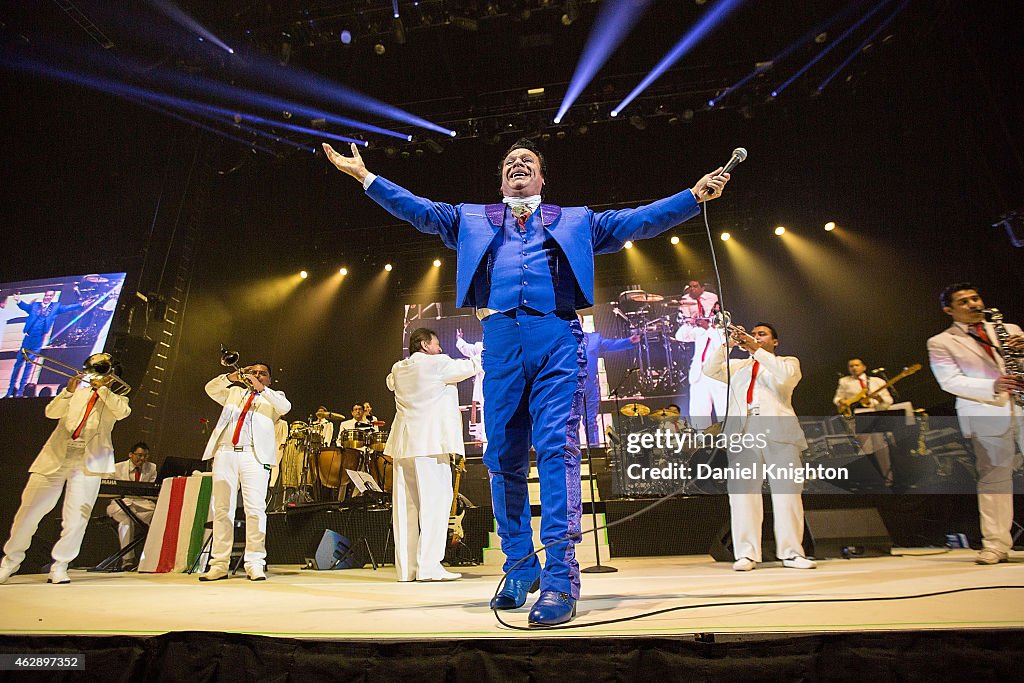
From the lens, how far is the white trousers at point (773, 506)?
5.00 meters

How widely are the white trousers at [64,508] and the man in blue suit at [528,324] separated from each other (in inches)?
213

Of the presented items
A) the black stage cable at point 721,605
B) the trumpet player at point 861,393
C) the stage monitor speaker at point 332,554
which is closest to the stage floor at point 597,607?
the black stage cable at point 721,605

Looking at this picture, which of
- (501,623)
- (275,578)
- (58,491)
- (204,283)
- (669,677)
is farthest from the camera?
(204,283)

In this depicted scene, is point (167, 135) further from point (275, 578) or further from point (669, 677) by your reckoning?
point (669, 677)

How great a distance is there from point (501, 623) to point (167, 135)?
35.5 feet

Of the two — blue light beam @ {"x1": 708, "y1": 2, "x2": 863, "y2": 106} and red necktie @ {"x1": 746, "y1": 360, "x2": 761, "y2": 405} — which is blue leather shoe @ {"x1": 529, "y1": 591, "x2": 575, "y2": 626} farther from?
blue light beam @ {"x1": 708, "y1": 2, "x2": 863, "y2": 106}

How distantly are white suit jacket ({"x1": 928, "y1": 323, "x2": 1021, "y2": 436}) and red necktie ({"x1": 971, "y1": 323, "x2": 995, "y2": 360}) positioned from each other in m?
0.02

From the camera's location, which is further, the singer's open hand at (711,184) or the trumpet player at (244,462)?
the trumpet player at (244,462)

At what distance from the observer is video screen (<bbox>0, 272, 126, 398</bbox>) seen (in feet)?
28.0

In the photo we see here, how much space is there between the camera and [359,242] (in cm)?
1270

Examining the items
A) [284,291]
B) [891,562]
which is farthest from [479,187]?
[891,562]

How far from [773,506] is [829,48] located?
7438mm

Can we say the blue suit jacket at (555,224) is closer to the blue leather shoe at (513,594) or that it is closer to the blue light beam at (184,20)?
the blue leather shoe at (513,594)

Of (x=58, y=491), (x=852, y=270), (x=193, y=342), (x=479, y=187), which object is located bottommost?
(x=58, y=491)
